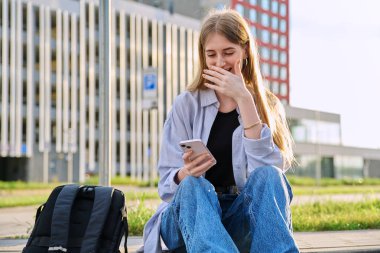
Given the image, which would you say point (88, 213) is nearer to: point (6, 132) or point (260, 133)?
point (260, 133)

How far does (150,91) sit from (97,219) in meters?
11.3

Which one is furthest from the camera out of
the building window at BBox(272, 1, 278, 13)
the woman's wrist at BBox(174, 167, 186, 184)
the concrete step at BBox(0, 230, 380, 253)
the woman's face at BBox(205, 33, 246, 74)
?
the building window at BBox(272, 1, 278, 13)

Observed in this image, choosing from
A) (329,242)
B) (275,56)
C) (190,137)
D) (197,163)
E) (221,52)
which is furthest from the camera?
(275,56)

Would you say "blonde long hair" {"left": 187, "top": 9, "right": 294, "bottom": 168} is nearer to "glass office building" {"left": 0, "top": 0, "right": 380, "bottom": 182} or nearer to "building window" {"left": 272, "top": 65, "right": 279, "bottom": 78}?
"glass office building" {"left": 0, "top": 0, "right": 380, "bottom": 182}

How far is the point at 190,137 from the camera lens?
3.60m

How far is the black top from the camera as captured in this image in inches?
138

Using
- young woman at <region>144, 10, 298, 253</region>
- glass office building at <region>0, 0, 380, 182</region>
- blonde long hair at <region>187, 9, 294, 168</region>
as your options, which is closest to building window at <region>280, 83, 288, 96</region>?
glass office building at <region>0, 0, 380, 182</region>

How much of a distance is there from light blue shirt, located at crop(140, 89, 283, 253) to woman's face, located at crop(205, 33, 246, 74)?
215 millimetres

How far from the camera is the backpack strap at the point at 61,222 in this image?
133 inches

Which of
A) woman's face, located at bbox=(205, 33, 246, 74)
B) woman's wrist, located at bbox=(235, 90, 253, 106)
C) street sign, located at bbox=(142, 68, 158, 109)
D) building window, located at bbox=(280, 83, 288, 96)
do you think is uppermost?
building window, located at bbox=(280, 83, 288, 96)

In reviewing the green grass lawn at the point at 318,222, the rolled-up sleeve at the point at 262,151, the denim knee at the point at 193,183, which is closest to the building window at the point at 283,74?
the green grass lawn at the point at 318,222

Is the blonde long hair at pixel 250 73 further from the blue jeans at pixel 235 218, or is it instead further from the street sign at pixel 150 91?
the street sign at pixel 150 91

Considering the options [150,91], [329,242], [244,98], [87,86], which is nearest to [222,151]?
[244,98]

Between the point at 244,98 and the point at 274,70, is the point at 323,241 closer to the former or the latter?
the point at 244,98
